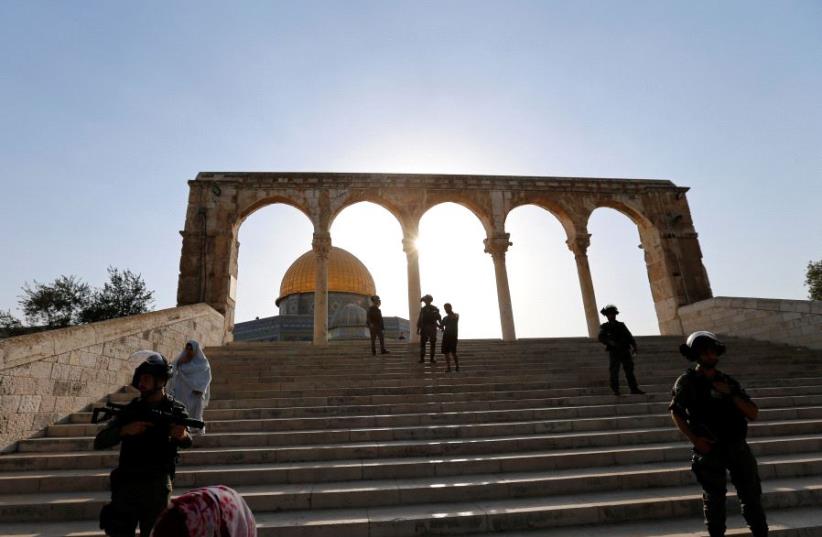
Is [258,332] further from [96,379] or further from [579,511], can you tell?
[579,511]

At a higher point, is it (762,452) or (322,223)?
(322,223)

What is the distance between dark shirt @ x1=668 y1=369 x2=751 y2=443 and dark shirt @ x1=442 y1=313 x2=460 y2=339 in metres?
5.86

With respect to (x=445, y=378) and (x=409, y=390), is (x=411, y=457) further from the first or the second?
(x=445, y=378)

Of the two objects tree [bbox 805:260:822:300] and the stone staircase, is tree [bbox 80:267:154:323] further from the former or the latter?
tree [bbox 805:260:822:300]

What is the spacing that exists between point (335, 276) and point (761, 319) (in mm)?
26498

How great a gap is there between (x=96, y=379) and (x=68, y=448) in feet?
5.71

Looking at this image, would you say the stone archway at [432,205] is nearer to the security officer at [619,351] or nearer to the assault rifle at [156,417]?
the security officer at [619,351]

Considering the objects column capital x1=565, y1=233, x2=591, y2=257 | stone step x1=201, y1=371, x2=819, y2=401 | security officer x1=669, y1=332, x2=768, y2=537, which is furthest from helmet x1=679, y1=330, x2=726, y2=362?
column capital x1=565, y1=233, x2=591, y2=257

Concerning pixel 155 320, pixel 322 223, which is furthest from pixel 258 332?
pixel 155 320

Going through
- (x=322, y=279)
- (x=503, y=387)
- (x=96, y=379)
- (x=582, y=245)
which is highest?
(x=582, y=245)

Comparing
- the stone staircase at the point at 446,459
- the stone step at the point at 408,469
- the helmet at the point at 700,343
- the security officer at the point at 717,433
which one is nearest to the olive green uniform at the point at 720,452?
the security officer at the point at 717,433

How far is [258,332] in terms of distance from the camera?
34.5 meters

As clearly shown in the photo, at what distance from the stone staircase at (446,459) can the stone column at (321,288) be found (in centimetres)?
493

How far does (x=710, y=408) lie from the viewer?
2.79 m
